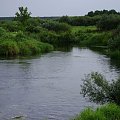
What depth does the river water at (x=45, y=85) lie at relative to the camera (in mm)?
22500

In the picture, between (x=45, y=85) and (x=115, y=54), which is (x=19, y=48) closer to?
(x=115, y=54)

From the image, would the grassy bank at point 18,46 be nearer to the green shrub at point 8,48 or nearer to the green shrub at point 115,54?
the green shrub at point 8,48

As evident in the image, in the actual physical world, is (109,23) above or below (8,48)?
above

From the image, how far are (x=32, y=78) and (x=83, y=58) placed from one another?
17925 mm

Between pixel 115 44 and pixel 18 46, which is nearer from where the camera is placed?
pixel 115 44

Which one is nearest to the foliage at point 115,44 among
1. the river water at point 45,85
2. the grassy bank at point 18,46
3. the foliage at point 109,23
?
the river water at point 45,85

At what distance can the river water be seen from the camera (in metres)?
22.5

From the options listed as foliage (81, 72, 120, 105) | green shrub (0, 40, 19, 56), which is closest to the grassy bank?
green shrub (0, 40, 19, 56)

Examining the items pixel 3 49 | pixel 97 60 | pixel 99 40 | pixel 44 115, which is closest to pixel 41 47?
pixel 3 49

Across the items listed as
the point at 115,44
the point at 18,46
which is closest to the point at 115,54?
the point at 115,44

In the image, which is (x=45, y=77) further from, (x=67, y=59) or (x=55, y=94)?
(x=67, y=59)

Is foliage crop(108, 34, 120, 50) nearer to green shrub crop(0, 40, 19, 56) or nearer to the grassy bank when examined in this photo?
the grassy bank

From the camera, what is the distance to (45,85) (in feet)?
100

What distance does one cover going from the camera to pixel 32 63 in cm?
4431
